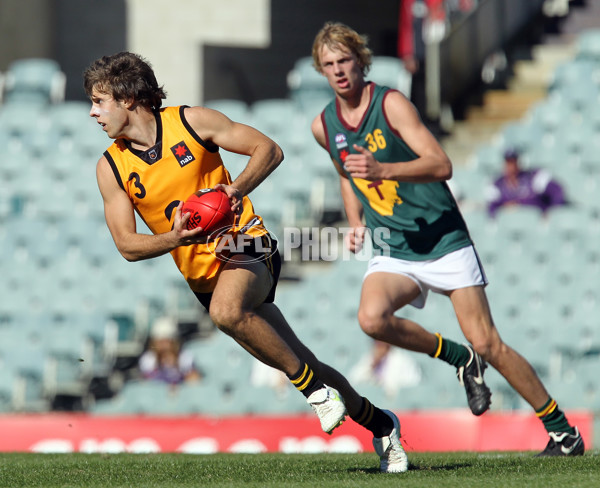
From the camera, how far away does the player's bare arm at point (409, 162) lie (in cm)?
434

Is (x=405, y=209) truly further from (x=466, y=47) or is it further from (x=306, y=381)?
(x=466, y=47)

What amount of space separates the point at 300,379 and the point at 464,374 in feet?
4.05

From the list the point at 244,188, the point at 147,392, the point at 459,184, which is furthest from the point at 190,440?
the point at 459,184

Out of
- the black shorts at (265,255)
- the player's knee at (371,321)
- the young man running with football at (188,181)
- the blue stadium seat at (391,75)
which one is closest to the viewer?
the young man running with football at (188,181)

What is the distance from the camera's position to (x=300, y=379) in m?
4.43

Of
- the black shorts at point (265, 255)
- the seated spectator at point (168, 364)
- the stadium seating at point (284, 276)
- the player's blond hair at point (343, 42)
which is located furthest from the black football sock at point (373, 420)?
the seated spectator at point (168, 364)

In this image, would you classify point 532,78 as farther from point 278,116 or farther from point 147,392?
point 147,392

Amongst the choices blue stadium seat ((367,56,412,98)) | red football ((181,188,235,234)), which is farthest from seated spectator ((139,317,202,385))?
red football ((181,188,235,234))

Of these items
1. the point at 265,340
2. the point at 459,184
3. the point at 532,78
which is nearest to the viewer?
the point at 265,340

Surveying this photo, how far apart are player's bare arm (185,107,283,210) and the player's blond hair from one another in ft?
2.34

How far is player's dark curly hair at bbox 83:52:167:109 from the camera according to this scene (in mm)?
4590

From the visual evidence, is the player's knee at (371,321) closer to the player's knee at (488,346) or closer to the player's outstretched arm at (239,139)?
the player's knee at (488,346)

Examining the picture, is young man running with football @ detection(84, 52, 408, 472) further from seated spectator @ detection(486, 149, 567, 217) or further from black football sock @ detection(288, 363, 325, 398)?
seated spectator @ detection(486, 149, 567, 217)

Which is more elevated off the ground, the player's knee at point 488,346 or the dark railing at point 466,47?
the dark railing at point 466,47
